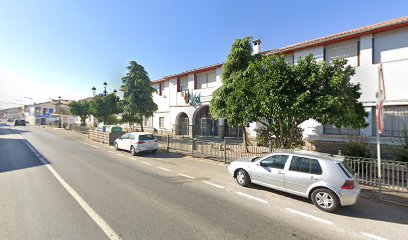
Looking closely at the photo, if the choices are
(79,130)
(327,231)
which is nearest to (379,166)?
(327,231)

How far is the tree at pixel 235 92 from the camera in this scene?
8914mm

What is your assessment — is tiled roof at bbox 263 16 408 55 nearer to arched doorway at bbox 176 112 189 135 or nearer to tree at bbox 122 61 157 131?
arched doorway at bbox 176 112 189 135

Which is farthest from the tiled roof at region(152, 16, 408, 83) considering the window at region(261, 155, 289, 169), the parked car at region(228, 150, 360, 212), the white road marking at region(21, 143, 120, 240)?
the white road marking at region(21, 143, 120, 240)

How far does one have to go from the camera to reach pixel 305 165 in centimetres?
578

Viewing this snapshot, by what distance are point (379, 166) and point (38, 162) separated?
14.4m

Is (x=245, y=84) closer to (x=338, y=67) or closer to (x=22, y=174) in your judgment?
(x=338, y=67)

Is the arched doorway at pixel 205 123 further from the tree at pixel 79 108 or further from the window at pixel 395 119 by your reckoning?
the tree at pixel 79 108

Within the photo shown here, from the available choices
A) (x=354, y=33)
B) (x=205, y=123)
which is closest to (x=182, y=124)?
(x=205, y=123)

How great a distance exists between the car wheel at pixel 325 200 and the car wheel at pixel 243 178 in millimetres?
2090

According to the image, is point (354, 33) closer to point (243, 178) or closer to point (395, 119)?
point (395, 119)

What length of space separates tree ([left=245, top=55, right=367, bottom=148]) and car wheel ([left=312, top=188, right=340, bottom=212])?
2954 millimetres

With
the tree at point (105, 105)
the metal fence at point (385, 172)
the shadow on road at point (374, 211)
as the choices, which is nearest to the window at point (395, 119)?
the metal fence at point (385, 172)

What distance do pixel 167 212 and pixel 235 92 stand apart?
5961 mm

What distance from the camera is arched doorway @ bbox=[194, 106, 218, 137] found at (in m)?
23.2
